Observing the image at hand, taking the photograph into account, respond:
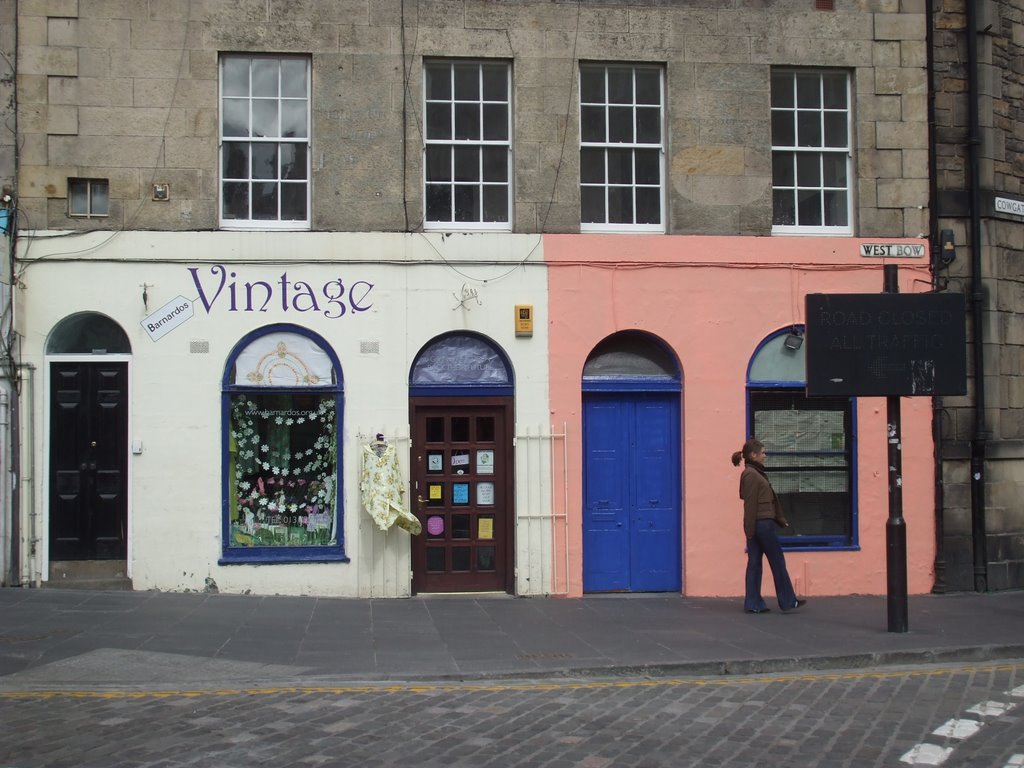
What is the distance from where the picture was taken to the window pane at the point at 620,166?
13.4 m

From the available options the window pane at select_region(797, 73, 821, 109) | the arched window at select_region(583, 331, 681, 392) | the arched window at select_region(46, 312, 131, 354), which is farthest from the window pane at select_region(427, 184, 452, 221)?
the window pane at select_region(797, 73, 821, 109)

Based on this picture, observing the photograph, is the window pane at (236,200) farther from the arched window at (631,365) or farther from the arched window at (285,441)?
the arched window at (631,365)

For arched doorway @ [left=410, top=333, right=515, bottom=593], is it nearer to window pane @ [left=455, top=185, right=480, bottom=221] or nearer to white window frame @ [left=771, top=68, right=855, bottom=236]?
window pane @ [left=455, top=185, right=480, bottom=221]

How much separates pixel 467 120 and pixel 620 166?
1939 millimetres

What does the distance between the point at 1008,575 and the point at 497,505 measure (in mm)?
6407

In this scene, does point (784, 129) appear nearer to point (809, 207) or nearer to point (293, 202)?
point (809, 207)

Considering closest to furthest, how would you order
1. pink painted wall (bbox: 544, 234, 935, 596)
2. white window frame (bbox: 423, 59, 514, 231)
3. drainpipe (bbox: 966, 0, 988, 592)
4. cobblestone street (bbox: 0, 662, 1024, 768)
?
cobblestone street (bbox: 0, 662, 1024, 768) < pink painted wall (bbox: 544, 234, 935, 596) < white window frame (bbox: 423, 59, 514, 231) < drainpipe (bbox: 966, 0, 988, 592)

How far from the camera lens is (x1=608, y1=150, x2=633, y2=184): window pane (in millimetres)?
13352

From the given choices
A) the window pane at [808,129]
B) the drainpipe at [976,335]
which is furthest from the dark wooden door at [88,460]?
the drainpipe at [976,335]

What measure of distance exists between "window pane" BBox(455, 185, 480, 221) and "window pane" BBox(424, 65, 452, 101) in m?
1.11

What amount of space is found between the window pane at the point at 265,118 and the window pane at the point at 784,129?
6.07 m

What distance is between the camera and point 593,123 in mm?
13344

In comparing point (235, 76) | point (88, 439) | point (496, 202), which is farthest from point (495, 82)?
point (88, 439)

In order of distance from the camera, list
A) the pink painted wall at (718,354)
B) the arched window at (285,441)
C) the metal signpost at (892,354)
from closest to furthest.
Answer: the metal signpost at (892,354) → the arched window at (285,441) → the pink painted wall at (718,354)
